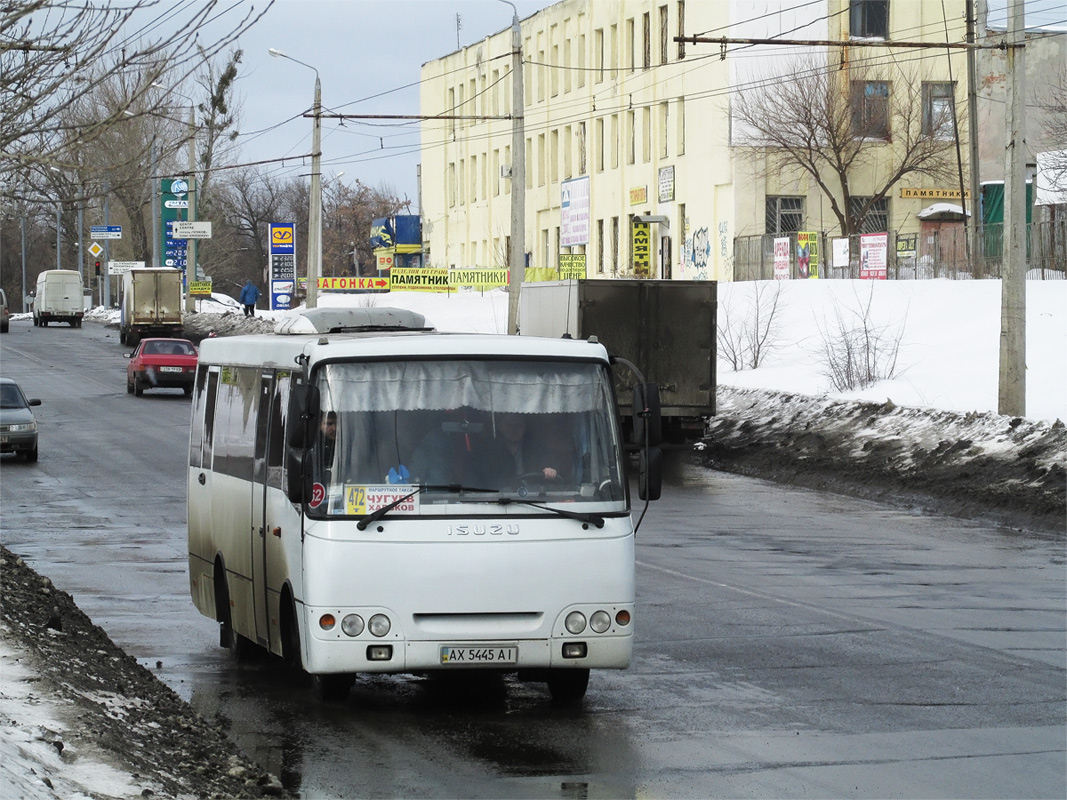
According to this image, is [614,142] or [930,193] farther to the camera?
[614,142]

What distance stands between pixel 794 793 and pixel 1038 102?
6003cm

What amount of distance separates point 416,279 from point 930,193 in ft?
66.3

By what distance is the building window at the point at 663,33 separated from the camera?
225ft

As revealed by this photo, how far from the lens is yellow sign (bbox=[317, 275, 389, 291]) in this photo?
209 feet

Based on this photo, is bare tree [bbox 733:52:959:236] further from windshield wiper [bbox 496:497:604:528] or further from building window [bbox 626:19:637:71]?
windshield wiper [bbox 496:497:604:528]

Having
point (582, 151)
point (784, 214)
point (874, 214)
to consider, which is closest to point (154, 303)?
point (582, 151)

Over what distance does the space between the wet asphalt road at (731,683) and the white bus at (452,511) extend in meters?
0.45

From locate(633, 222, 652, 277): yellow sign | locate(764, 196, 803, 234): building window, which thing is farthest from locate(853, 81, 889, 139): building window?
locate(633, 222, 652, 277): yellow sign

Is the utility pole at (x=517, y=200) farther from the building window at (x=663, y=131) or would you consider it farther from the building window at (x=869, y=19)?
the building window at (x=663, y=131)

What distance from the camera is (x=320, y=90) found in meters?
48.3

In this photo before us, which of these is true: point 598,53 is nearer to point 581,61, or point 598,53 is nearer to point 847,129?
point 581,61

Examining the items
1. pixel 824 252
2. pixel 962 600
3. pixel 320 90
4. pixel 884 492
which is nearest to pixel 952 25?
pixel 824 252

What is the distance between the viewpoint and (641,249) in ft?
173

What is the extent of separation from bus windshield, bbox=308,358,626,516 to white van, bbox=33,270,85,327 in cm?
7467
